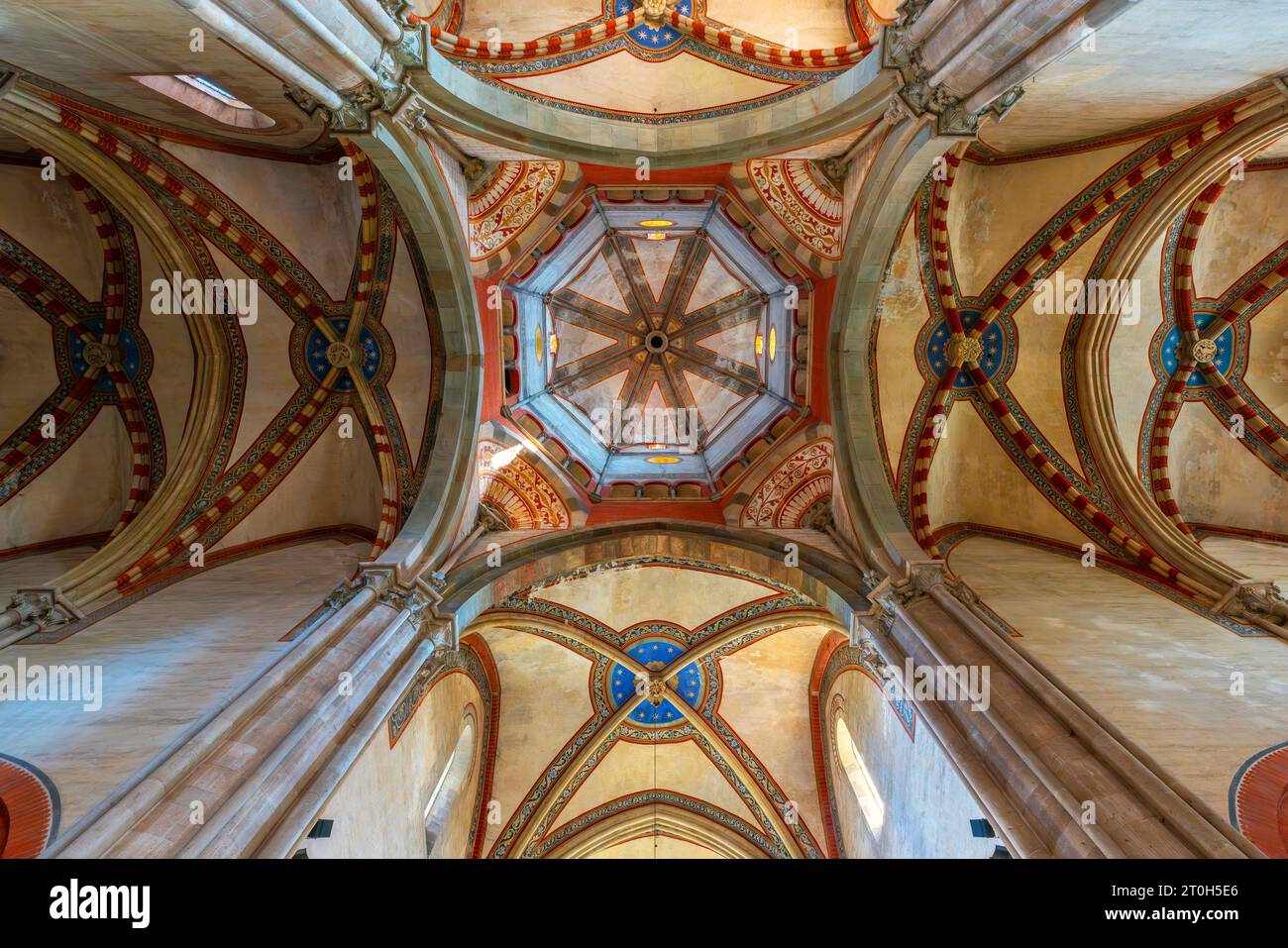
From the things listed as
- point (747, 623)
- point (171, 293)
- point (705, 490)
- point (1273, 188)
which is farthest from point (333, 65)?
point (1273, 188)

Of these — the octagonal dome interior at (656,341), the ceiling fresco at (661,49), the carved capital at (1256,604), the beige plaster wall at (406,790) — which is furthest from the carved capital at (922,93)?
the beige plaster wall at (406,790)

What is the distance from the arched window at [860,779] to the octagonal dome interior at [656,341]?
4.77 metres

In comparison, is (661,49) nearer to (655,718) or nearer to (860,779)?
(655,718)

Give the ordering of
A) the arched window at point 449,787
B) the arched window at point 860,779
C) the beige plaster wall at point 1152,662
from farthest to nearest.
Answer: the arched window at point 449,787, the arched window at point 860,779, the beige plaster wall at point 1152,662

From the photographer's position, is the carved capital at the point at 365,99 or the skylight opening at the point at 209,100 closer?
the carved capital at the point at 365,99

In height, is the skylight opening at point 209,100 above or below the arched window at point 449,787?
above

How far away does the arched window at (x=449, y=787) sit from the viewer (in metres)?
9.48

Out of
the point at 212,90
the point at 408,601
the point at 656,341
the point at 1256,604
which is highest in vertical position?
the point at 212,90

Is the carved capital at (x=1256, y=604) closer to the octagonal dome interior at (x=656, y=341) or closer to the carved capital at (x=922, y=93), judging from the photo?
the carved capital at (x=922, y=93)

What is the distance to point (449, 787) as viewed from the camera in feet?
34.2

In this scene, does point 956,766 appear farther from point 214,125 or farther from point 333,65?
point 214,125

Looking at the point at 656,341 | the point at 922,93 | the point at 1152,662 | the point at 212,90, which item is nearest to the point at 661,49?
the point at 922,93

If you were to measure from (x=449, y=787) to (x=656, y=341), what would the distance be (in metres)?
10.2

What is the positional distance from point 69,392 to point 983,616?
45.1ft
